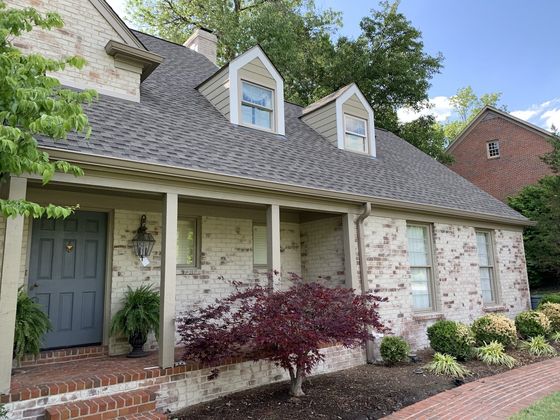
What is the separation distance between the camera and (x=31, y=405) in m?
4.14

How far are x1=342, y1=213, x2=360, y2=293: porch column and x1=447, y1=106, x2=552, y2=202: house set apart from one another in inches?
662

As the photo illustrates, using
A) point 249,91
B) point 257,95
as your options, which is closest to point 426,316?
point 257,95

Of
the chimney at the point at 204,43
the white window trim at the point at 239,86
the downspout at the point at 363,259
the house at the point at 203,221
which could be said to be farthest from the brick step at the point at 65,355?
the chimney at the point at 204,43

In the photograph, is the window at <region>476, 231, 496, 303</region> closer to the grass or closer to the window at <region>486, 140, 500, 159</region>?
the grass

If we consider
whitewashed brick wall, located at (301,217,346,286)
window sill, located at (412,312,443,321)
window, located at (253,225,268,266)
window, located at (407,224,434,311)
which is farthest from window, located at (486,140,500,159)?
window, located at (253,225,268,266)

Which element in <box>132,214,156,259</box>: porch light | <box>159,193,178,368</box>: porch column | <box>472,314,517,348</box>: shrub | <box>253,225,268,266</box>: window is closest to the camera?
<box>159,193,178,368</box>: porch column

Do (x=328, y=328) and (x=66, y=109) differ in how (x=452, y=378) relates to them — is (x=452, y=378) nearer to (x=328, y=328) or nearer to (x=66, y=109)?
(x=328, y=328)

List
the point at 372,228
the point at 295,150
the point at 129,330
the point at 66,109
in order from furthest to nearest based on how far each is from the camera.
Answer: the point at 295,150
the point at 372,228
the point at 129,330
the point at 66,109

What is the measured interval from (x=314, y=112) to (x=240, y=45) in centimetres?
940

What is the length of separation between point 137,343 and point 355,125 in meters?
Answer: 7.38

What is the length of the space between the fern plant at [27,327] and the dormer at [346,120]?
285 inches

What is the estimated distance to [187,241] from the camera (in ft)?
24.7

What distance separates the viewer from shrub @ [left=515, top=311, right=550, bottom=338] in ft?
29.3

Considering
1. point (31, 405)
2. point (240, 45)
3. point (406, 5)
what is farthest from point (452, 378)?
point (406, 5)
